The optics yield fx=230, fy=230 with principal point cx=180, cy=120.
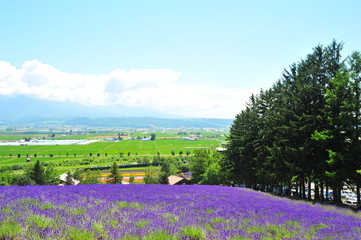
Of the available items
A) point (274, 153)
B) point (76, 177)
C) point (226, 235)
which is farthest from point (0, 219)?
point (76, 177)

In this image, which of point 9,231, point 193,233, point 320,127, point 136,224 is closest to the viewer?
point 9,231

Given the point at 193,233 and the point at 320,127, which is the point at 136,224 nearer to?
the point at 193,233

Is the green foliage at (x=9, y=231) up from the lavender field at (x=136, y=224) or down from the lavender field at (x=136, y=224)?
up

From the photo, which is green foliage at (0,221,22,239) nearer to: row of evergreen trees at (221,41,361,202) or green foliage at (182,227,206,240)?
green foliage at (182,227,206,240)

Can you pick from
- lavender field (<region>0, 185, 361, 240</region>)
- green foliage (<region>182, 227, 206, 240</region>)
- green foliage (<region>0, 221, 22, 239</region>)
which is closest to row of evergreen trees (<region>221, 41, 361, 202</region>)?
lavender field (<region>0, 185, 361, 240</region>)

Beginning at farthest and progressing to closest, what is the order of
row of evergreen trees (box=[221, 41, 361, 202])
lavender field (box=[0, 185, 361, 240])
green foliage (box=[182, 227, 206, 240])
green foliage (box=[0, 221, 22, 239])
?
row of evergreen trees (box=[221, 41, 361, 202]) < green foliage (box=[182, 227, 206, 240]) < lavender field (box=[0, 185, 361, 240]) < green foliage (box=[0, 221, 22, 239])

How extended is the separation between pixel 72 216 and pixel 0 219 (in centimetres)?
159

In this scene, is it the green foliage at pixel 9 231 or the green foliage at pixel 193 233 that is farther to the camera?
the green foliage at pixel 193 233

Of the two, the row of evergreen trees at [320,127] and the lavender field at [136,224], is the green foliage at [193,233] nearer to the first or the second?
the lavender field at [136,224]

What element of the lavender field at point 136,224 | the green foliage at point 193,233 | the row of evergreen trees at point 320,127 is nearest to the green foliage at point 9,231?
the lavender field at point 136,224

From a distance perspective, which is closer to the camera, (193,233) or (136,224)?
(193,233)

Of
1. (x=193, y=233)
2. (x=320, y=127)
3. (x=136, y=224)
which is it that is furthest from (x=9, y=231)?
(x=320, y=127)

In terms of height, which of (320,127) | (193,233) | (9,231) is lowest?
(193,233)

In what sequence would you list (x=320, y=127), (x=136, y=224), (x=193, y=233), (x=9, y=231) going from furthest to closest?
(x=320, y=127), (x=136, y=224), (x=193, y=233), (x=9, y=231)
